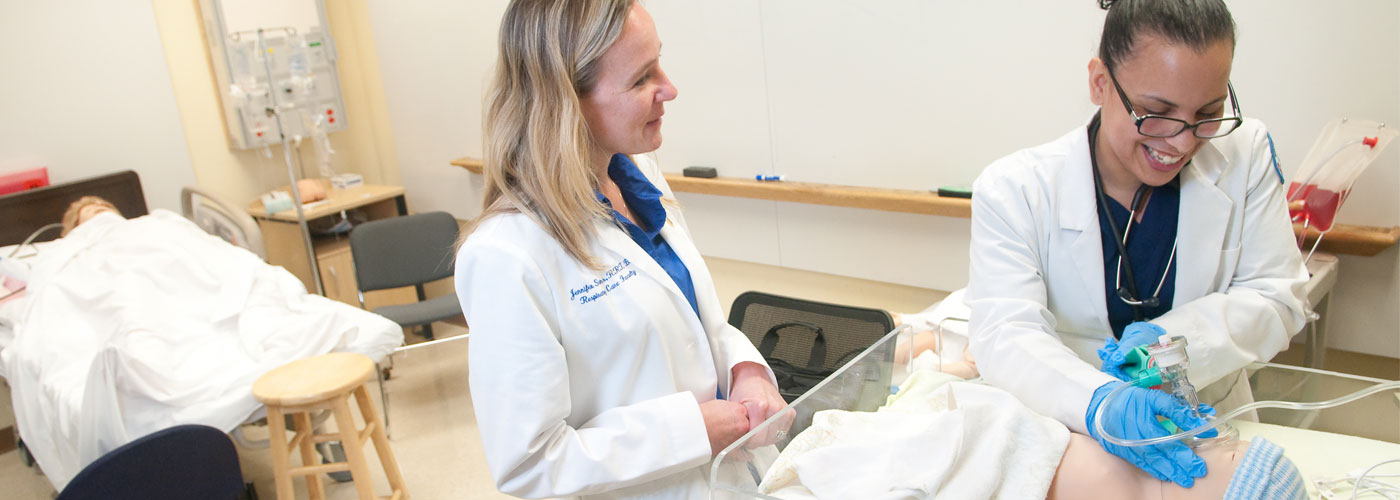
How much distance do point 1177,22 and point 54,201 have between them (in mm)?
4429

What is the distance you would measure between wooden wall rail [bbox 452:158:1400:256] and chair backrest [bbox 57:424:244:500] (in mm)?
1872

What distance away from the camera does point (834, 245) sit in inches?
131

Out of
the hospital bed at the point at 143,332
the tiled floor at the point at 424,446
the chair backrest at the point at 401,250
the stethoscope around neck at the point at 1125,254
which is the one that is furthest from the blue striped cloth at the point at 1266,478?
the chair backrest at the point at 401,250

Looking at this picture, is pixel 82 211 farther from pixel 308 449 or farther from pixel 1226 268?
pixel 1226 268

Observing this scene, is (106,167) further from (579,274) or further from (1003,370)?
(1003,370)

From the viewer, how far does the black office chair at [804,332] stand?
2361 mm

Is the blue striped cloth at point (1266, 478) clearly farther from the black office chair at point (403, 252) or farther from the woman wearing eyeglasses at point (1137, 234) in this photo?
the black office chair at point (403, 252)

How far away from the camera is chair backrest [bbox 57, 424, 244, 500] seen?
2191 millimetres

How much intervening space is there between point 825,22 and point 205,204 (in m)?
2.96

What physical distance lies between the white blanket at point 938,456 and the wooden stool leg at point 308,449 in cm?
208

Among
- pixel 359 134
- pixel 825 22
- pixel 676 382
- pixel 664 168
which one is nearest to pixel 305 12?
pixel 359 134

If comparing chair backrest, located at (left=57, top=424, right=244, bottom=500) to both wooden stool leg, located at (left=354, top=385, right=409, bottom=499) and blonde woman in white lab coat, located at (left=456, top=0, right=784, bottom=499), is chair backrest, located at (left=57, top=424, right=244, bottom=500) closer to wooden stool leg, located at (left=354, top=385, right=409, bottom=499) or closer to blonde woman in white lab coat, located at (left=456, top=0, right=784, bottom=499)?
wooden stool leg, located at (left=354, top=385, right=409, bottom=499)

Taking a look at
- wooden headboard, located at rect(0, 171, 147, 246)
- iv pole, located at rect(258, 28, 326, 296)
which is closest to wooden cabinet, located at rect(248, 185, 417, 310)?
iv pole, located at rect(258, 28, 326, 296)

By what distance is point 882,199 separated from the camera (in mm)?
2988
